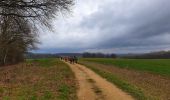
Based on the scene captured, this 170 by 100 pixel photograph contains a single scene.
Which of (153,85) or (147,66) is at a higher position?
(147,66)

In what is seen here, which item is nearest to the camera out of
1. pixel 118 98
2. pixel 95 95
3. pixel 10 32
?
pixel 118 98

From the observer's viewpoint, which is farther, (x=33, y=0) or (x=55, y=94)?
(x=33, y=0)

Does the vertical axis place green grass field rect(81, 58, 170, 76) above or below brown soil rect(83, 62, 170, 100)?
above

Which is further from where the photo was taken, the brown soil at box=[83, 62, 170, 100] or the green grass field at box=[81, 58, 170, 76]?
the green grass field at box=[81, 58, 170, 76]

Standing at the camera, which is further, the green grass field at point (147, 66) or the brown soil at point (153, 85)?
the green grass field at point (147, 66)

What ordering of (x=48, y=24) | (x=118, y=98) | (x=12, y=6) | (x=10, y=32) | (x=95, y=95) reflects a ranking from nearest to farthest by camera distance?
(x=118, y=98) → (x=95, y=95) → (x=12, y=6) → (x=48, y=24) → (x=10, y=32)

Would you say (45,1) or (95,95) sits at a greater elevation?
(45,1)

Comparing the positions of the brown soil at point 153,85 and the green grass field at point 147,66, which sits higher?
the green grass field at point 147,66

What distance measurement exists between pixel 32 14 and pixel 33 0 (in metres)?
1.42

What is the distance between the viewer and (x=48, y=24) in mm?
28953

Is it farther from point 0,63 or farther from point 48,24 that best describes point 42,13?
point 0,63

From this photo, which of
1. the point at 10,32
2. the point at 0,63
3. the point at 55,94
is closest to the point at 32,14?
the point at 55,94

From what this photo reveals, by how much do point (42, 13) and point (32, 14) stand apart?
0.73 meters

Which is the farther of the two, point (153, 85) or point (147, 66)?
point (147, 66)
